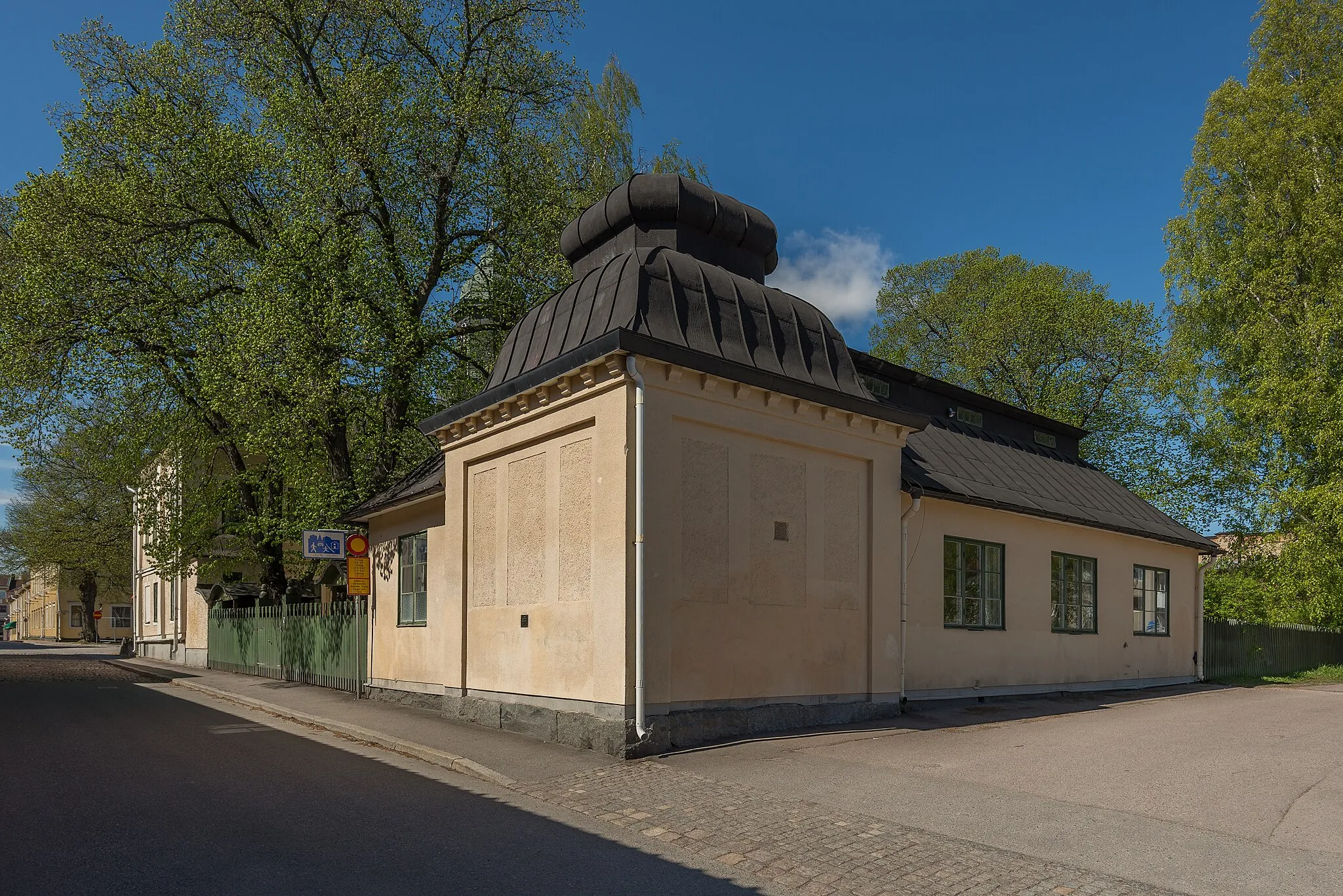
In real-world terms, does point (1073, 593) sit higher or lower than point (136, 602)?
higher

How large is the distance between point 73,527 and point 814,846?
156 feet

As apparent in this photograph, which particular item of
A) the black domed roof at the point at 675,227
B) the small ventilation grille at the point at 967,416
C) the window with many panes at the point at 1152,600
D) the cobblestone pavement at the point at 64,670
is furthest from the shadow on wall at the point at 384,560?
the window with many panes at the point at 1152,600

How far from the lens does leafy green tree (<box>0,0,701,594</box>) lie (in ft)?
62.3

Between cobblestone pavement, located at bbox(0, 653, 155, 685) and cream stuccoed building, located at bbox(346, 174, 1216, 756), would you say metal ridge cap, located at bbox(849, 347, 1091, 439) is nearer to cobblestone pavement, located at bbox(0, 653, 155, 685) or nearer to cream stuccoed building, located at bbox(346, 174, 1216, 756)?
cream stuccoed building, located at bbox(346, 174, 1216, 756)

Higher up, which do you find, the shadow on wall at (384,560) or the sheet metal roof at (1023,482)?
the sheet metal roof at (1023,482)

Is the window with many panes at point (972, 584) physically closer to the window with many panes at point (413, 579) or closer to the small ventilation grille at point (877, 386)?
the small ventilation grille at point (877, 386)

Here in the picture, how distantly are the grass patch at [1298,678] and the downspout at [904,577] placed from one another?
467 inches

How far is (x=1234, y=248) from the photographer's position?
2661 centimetres

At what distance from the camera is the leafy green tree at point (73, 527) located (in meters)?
37.0

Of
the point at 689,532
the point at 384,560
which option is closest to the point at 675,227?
the point at 689,532

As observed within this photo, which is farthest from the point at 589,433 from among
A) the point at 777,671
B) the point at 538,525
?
the point at 777,671

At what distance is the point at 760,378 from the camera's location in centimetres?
1130

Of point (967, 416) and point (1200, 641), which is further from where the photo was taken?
point (1200, 641)

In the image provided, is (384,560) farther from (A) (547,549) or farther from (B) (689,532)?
(B) (689,532)
